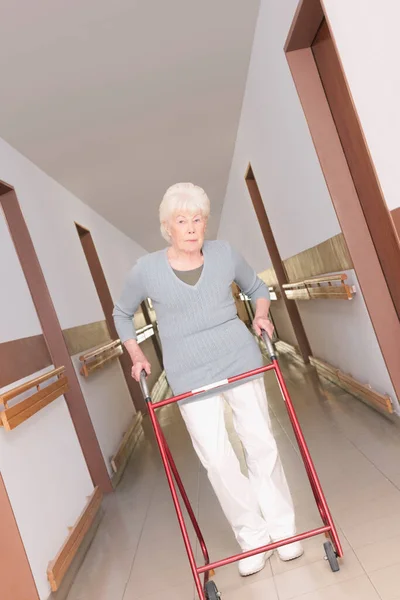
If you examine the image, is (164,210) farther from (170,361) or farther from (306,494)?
(306,494)

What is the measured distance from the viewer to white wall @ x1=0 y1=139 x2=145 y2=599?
10.6 ft

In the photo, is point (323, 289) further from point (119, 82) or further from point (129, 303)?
point (129, 303)

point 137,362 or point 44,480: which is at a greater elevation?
point 137,362

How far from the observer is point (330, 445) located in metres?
4.15

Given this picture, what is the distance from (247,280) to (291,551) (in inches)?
45.3

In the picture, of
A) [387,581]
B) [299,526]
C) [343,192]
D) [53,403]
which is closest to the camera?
[387,581]

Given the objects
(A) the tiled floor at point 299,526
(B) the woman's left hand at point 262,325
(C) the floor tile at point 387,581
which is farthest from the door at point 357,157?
(C) the floor tile at point 387,581

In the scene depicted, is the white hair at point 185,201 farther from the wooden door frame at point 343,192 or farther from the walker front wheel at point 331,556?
the wooden door frame at point 343,192

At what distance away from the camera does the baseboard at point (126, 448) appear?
17.3ft

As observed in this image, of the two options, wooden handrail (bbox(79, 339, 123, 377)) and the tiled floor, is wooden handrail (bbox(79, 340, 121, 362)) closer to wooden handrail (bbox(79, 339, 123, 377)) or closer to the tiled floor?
wooden handrail (bbox(79, 339, 123, 377))

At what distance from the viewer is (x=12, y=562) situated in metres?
2.76

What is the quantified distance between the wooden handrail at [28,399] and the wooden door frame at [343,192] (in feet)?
6.52

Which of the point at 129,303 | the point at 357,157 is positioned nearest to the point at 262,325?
the point at 129,303

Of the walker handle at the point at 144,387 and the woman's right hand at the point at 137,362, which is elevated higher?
the woman's right hand at the point at 137,362
